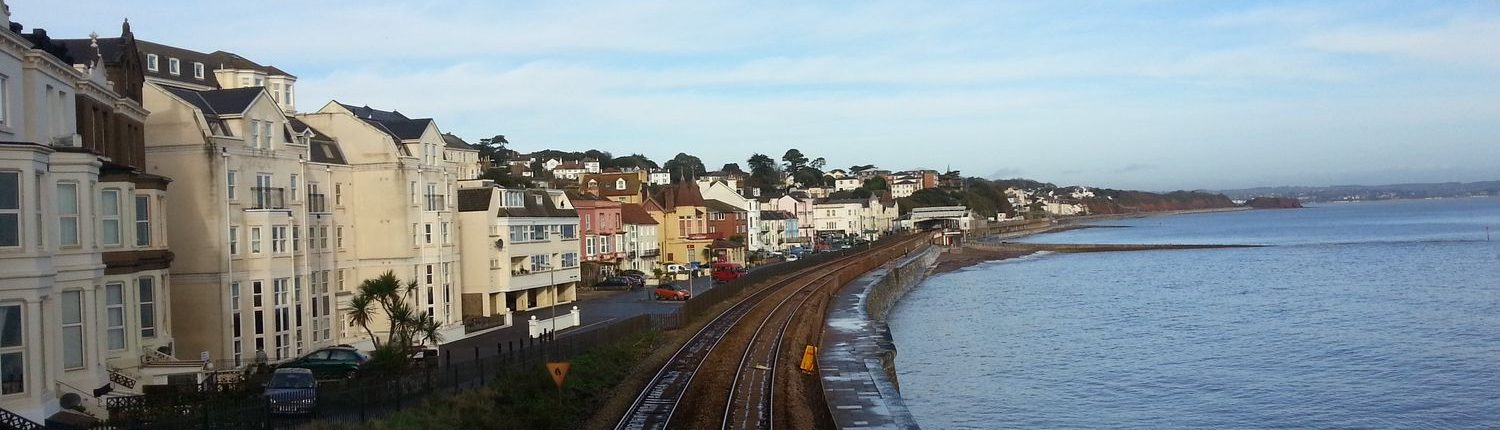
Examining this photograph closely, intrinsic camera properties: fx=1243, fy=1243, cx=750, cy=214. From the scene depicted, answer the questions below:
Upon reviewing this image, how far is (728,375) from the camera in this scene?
A: 110ft

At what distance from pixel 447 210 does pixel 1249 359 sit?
1215 inches

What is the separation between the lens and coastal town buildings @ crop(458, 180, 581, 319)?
51.9 meters

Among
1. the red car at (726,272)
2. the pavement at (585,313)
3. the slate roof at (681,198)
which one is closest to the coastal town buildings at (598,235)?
the pavement at (585,313)

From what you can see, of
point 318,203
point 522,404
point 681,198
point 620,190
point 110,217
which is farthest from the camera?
point 620,190

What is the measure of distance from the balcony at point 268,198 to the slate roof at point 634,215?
1728 inches

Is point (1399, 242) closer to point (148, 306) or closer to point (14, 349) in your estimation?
point (148, 306)

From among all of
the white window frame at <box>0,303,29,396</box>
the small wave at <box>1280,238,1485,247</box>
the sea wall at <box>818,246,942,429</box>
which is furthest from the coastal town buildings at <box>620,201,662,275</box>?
the small wave at <box>1280,238,1485,247</box>

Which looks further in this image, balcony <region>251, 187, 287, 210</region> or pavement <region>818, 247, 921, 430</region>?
balcony <region>251, 187, 287, 210</region>

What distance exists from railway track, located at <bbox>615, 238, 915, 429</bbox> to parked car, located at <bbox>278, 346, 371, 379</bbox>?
7.59 metres

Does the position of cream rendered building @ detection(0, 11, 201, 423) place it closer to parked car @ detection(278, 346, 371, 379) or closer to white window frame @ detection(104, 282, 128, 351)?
white window frame @ detection(104, 282, 128, 351)

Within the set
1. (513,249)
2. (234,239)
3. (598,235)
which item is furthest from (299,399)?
(598,235)

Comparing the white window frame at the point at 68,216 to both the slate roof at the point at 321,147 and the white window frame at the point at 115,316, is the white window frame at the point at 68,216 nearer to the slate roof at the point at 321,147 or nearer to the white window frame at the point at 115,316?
the white window frame at the point at 115,316

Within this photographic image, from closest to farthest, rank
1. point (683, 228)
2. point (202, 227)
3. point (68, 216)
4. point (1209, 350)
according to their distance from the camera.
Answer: point (68, 216) < point (202, 227) < point (1209, 350) < point (683, 228)

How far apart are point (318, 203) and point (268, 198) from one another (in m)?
4.44
